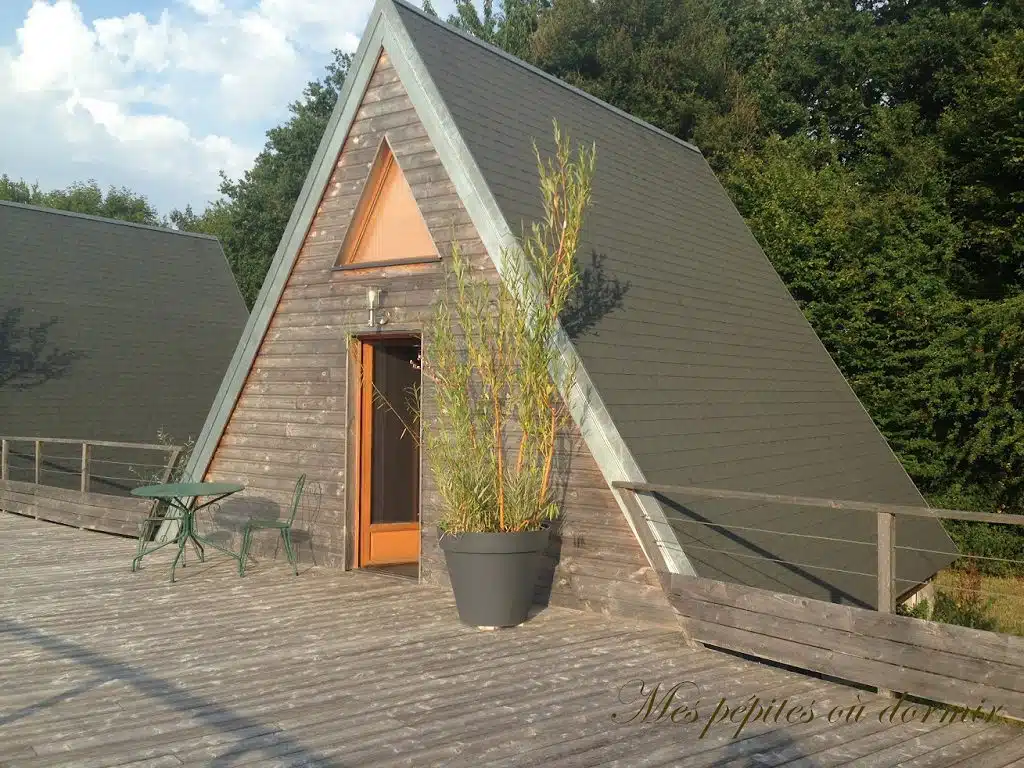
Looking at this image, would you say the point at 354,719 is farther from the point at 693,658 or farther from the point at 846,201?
the point at 846,201

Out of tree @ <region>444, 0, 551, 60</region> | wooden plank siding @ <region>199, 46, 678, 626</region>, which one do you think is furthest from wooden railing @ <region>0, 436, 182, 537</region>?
tree @ <region>444, 0, 551, 60</region>

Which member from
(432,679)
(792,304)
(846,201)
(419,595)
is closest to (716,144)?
(846,201)

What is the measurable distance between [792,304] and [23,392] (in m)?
12.0

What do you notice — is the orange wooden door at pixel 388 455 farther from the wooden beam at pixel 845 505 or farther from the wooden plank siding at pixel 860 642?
the wooden plank siding at pixel 860 642

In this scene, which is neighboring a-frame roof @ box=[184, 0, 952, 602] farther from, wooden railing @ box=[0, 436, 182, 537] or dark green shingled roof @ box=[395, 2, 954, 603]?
wooden railing @ box=[0, 436, 182, 537]

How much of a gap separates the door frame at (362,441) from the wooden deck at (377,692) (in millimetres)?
1043

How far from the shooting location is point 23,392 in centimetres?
1555

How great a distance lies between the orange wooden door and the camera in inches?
341

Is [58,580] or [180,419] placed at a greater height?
[180,419]

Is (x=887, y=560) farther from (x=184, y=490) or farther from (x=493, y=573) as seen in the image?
(x=184, y=490)

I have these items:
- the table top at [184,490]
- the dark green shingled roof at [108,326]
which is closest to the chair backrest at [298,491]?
the table top at [184,490]

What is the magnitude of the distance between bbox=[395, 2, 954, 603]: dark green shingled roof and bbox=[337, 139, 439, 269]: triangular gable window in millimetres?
873

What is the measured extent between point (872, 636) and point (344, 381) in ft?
16.6

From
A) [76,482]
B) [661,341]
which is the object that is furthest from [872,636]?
[76,482]
